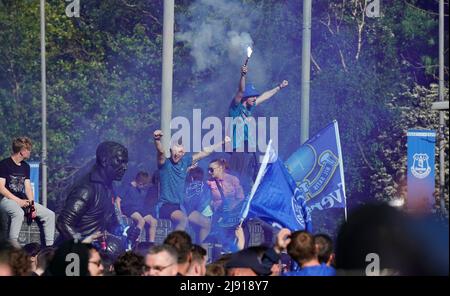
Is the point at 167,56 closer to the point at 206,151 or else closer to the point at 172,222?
the point at 206,151

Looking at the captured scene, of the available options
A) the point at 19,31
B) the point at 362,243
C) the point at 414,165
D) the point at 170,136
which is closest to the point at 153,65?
the point at 19,31

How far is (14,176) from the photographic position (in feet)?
38.3

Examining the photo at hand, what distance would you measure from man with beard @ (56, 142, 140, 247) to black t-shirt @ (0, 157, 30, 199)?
23.4 inches

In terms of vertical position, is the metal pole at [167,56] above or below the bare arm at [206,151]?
above

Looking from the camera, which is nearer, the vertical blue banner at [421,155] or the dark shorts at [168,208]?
the dark shorts at [168,208]

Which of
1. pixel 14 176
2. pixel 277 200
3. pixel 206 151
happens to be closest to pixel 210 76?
pixel 206 151

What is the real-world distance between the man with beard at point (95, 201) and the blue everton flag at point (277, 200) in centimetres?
134

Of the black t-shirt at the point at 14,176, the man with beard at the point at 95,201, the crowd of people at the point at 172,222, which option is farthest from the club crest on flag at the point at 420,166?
the black t-shirt at the point at 14,176

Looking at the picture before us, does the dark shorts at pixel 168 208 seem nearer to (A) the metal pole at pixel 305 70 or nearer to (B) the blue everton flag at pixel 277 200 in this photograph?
(B) the blue everton flag at pixel 277 200

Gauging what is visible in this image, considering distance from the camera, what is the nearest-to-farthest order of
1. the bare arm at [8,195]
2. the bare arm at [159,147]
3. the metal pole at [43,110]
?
1. the bare arm at [8,195]
2. the bare arm at [159,147]
3. the metal pole at [43,110]

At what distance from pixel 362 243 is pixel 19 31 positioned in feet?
39.8

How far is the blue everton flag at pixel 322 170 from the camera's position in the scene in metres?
12.2

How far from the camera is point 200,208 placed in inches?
484

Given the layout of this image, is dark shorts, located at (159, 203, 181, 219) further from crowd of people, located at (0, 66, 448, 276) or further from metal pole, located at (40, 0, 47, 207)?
metal pole, located at (40, 0, 47, 207)
